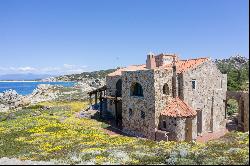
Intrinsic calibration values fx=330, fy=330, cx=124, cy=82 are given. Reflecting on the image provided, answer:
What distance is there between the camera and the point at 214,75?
152 ft

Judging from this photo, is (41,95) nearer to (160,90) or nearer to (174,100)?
(174,100)

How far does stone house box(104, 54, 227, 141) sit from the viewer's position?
39781 millimetres

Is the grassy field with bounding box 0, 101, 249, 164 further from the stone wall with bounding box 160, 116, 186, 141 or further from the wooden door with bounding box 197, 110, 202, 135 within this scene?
the wooden door with bounding box 197, 110, 202, 135

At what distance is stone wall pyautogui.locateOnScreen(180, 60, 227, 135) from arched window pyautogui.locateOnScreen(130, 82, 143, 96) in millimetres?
5345

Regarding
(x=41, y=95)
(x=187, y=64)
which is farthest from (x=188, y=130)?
(x=41, y=95)

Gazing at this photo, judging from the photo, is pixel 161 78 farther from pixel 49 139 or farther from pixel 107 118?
pixel 107 118

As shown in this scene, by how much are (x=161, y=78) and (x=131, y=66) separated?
18890 millimetres

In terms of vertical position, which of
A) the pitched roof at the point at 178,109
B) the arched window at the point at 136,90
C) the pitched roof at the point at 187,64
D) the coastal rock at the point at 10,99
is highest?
the pitched roof at the point at 187,64

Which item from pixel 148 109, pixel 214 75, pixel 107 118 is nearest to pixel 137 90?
pixel 148 109

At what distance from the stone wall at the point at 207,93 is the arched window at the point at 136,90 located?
5.34 m

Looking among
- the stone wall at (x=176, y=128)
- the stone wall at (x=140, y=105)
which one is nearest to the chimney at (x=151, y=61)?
the stone wall at (x=140, y=105)

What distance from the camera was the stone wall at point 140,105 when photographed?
40.8 metres

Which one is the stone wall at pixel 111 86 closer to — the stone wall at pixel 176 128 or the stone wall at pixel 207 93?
the stone wall at pixel 207 93

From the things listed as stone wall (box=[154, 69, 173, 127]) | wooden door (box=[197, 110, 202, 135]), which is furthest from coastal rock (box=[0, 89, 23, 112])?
wooden door (box=[197, 110, 202, 135])
